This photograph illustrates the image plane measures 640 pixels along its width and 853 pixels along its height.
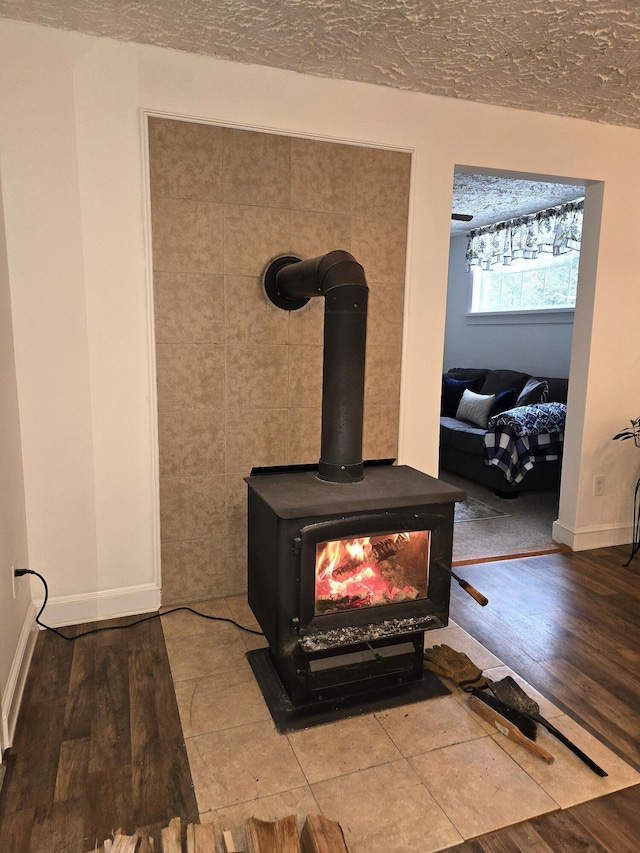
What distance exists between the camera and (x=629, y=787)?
1.69 m

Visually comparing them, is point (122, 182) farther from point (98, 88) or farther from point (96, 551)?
point (96, 551)

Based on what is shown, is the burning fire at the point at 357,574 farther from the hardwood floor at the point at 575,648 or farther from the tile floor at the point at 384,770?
the hardwood floor at the point at 575,648

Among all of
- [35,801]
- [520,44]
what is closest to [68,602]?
[35,801]

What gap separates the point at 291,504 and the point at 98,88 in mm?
1781

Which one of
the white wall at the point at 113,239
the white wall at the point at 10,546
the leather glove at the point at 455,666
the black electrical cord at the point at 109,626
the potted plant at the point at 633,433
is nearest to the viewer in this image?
the white wall at the point at 10,546

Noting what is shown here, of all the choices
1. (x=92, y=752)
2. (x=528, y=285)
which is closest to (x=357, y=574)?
(x=92, y=752)

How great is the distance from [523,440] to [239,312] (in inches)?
108

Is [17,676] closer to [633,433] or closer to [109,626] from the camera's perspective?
[109,626]

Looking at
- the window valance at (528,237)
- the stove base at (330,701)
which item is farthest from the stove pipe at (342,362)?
the window valance at (528,237)

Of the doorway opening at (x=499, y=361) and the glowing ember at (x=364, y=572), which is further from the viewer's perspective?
the doorway opening at (x=499, y=361)

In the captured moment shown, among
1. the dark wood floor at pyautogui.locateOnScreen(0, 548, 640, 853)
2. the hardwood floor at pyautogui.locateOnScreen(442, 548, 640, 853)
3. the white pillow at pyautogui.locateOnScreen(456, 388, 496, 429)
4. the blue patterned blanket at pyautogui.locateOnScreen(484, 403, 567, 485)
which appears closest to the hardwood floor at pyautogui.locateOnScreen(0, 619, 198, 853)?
the dark wood floor at pyautogui.locateOnScreen(0, 548, 640, 853)

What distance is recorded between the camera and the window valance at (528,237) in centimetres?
504

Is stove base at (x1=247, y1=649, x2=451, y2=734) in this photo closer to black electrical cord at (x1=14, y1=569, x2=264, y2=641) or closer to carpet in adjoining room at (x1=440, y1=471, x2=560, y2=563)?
black electrical cord at (x1=14, y1=569, x2=264, y2=641)

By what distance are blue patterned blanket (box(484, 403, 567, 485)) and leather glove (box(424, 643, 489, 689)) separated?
2439 mm
